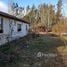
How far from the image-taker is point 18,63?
8406 millimetres

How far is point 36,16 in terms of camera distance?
55.3 metres

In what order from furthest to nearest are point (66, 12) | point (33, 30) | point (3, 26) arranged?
point (33, 30), point (3, 26), point (66, 12)

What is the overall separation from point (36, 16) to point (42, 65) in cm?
4776

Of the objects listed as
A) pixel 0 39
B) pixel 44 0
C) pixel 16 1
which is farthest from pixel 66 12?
pixel 0 39

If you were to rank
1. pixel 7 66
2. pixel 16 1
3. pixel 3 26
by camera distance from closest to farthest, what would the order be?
pixel 7 66 < pixel 16 1 < pixel 3 26

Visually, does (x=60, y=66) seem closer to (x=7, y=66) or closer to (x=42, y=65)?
(x=42, y=65)

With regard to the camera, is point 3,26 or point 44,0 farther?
point 3,26

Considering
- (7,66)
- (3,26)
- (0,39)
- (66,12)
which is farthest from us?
(3,26)

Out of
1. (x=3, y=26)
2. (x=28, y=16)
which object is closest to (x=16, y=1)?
(x=3, y=26)

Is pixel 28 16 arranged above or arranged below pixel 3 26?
above

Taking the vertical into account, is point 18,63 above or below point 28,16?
below

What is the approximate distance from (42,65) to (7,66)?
1562 mm

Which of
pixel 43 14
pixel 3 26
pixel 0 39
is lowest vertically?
pixel 0 39

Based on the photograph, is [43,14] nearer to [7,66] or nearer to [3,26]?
[3,26]
